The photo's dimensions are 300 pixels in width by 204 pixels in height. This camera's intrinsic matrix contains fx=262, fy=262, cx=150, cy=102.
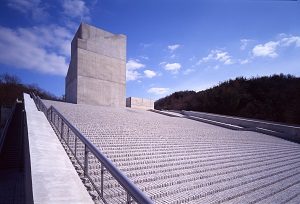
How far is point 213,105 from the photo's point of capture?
1282 inches

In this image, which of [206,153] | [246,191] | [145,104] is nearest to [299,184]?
[246,191]

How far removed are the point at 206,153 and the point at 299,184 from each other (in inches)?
97.2

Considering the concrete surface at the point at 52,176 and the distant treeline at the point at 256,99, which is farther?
the distant treeline at the point at 256,99

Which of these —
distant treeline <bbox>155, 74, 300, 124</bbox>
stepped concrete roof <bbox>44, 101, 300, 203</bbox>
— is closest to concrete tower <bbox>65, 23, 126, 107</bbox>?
stepped concrete roof <bbox>44, 101, 300, 203</bbox>

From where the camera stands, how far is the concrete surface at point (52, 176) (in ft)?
8.72

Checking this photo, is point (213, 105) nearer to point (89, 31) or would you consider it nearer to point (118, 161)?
point (89, 31)

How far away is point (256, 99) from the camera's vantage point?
3278 cm

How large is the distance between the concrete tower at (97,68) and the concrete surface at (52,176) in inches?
625

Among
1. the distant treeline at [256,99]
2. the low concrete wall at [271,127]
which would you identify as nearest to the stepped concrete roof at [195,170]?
the low concrete wall at [271,127]

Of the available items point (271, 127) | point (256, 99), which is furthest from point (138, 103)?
point (256, 99)

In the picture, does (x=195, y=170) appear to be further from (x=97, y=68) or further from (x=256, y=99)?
(x=256, y=99)

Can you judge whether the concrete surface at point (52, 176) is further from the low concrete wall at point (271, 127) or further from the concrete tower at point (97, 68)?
the concrete tower at point (97, 68)

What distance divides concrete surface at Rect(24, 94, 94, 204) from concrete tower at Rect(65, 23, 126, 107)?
15.9 metres

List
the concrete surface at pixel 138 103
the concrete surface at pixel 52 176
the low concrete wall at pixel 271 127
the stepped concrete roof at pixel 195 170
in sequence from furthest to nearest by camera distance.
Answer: the concrete surface at pixel 138 103
the low concrete wall at pixel 271 127
the stepped concrete roof at pixel 195 170
the concrete surface at pixel 52 176
